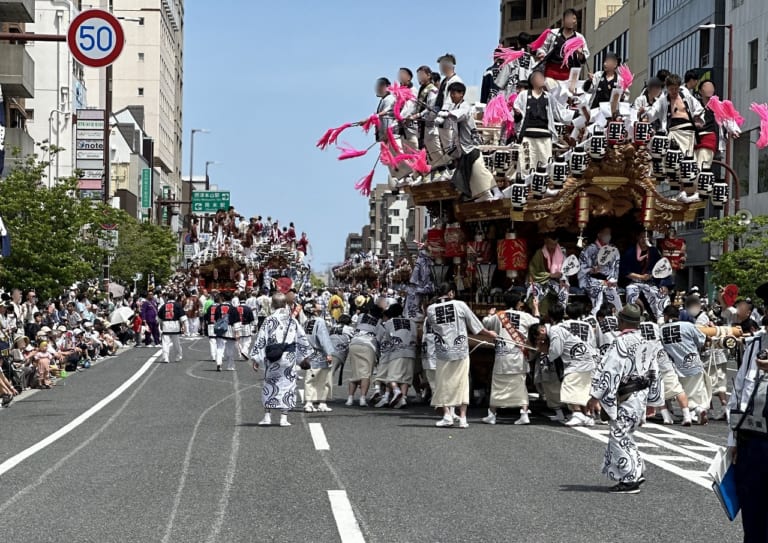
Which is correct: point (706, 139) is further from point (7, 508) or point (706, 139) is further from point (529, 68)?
point (7, 508)

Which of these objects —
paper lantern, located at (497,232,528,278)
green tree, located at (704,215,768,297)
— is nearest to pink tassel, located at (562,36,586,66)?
paper lantern, located at (497,232,528,278)

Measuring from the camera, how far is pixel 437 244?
70.4ft

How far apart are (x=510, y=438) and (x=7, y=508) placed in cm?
684

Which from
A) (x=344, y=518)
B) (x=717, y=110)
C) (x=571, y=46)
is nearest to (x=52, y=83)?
(x=571, y=46)

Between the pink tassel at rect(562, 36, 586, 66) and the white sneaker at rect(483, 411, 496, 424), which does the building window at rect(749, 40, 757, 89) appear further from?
the white sneaker at rect(483, 411, 496, 424)

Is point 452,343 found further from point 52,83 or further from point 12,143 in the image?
point 52,83

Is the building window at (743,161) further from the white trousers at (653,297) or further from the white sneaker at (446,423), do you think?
the white sneaker at (446,423)

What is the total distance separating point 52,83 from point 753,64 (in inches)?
1196

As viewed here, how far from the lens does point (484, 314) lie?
1938 centimetres

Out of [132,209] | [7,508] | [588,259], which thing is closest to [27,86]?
[588,259]

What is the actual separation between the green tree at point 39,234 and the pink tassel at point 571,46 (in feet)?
59.4

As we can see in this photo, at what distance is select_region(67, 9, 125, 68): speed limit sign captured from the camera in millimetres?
15227

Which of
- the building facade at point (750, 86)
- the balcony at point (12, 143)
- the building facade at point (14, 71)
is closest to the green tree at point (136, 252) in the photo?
the balcony at point (12, 143)

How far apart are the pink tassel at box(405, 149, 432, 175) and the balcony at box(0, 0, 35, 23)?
2305 cm
